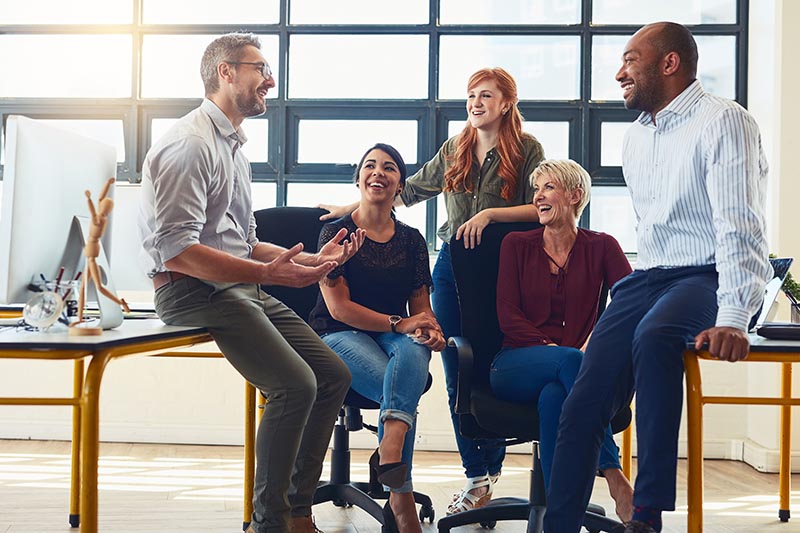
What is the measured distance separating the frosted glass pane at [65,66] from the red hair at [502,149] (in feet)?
7.20

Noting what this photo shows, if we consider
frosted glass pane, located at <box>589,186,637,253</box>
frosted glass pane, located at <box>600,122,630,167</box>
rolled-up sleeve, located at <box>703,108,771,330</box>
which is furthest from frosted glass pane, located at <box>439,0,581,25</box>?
rolled-up sleeve, located at <box>703,108,771,330</box>

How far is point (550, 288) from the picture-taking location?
2785mm

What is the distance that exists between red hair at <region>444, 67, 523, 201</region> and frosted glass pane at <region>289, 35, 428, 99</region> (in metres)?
1.47

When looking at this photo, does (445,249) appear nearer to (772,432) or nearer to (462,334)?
(462,334)

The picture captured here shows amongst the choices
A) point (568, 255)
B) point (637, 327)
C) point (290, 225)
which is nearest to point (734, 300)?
point (637, 327)

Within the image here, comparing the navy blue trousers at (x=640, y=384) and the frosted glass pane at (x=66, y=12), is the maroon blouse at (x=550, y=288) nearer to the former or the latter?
the navy blue trousers at (x=640, y=384)

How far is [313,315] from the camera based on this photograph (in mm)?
3010

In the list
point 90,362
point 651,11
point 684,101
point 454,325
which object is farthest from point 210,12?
point 90,362

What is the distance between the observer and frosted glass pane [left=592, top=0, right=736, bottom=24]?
4559 millimetres

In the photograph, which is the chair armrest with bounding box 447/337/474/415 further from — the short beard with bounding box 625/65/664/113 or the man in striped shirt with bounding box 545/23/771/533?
the short beard with bounding box 625/65/664/113

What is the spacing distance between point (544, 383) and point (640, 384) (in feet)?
1.50

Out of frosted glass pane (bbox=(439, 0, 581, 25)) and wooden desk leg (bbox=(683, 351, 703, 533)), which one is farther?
frosted glass pane (bbox=(439, 0, 581, 25))

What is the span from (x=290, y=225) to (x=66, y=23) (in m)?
2.25

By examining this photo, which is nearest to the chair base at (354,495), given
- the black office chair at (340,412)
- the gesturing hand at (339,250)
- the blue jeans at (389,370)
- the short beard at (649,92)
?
the black office chair at (340,412)
